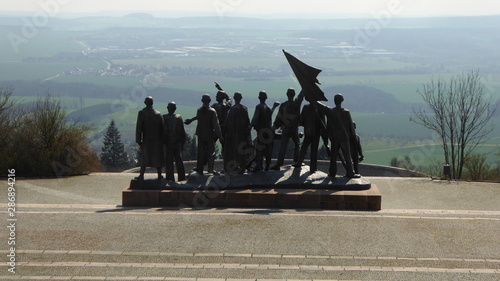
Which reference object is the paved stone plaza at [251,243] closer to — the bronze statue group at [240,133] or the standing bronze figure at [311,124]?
the bronze statue group at [240,133]

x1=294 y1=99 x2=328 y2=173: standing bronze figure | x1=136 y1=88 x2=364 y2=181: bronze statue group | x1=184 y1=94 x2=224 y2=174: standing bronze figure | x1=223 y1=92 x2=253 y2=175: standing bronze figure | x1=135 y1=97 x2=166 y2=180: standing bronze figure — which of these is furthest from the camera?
x1=294 y1=99 x2=328 y2=173: standing bronze figure

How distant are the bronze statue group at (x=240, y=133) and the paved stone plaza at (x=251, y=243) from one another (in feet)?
4.95

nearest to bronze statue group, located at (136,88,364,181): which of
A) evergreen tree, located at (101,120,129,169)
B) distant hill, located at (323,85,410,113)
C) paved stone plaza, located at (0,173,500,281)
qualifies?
paved stone plaza, located at (0,173,500,281)

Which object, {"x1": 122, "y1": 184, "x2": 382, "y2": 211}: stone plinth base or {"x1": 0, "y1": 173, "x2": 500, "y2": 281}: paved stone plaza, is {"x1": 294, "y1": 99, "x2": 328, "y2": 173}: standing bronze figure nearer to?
{"x1": 122, "y1": 184, "x2": 382, "y2": 211}: stone plinth base

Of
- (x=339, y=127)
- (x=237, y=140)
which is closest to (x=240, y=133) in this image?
(x=237, y=140)

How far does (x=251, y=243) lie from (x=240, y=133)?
4.30 m

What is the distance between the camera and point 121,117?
83.4 m

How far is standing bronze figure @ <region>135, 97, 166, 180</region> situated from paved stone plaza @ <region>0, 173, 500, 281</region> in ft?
4.09

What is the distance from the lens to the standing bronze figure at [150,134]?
1500 centimetres

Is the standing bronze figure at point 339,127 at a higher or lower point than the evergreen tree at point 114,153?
higher

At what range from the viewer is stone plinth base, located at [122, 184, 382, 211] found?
14.7 metres

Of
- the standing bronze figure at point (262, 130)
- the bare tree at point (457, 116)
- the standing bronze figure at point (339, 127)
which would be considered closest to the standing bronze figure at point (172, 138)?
the standing bronze figure at point (262, 130)

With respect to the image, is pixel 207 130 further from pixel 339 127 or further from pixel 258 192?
pixel 339 127

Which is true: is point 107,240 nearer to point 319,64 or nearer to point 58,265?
point 58,265
